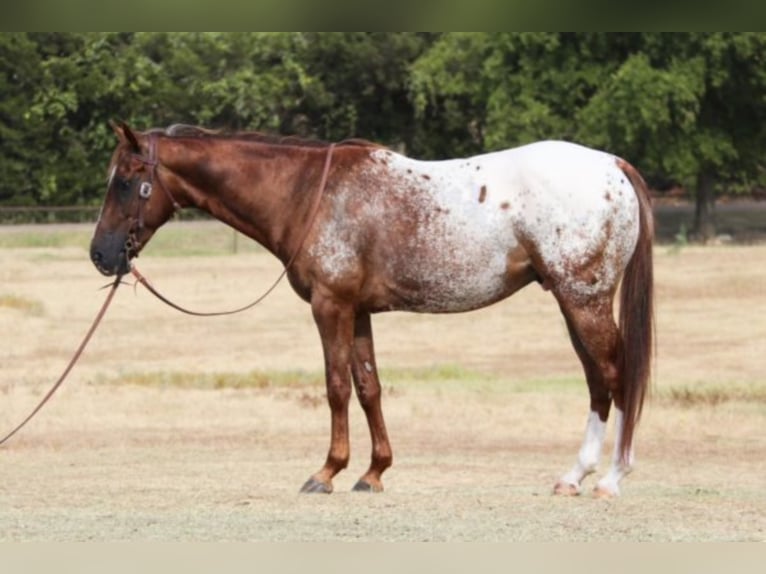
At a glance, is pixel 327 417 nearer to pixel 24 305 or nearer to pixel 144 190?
pixel 144 190

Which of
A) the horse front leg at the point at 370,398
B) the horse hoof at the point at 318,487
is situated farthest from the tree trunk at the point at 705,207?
the horse hoof at the point at 318,487

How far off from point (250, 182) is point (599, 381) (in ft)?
8.78

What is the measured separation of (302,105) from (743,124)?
39.5 ft

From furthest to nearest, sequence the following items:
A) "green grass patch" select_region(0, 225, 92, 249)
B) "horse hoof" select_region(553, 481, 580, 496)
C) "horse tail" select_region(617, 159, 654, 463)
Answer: "green grass patch" select_region(0, 225, 92, 249), "horse hoof" select_region(553, 481, 580, 496), "horse tail" select_region(617, 159, 654, 463)

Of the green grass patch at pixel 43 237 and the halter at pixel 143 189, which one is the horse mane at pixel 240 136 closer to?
the halter at pixel 143 189

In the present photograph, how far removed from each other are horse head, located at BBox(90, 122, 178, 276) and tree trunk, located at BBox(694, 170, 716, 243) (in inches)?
1522

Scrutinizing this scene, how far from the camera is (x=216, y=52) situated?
52250 mm

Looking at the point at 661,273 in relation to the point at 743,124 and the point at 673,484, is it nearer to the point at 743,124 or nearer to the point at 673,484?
the point at 743,124

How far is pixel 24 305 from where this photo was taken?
33.4 m

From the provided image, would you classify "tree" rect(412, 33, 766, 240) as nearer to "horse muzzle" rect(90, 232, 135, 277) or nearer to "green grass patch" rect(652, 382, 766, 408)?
"green grass patch" rect(652, 382, 766, 408)

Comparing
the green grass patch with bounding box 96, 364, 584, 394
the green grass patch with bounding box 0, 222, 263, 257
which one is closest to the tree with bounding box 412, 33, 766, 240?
the green grass patch with bounding box 0, 222, 263, 257

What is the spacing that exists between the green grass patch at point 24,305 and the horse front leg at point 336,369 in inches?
812

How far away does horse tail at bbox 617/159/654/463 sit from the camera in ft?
40.4

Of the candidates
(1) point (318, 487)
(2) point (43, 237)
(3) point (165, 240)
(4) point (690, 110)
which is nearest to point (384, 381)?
(1) point (318, 487)
